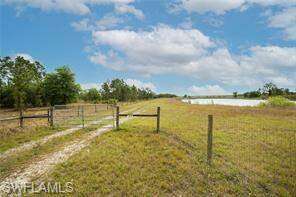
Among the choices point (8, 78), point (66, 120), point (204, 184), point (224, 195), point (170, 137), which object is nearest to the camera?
point (224, 195)

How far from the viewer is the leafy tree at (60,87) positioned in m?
74.1

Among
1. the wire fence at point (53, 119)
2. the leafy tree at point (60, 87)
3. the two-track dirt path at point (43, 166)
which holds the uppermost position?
the leafy tree at point (60, 87)

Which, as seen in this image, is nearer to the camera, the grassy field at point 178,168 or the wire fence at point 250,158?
the grassy field at point 178,168

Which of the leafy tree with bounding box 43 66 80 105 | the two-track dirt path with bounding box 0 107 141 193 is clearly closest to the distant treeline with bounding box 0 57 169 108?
the leafy tree with bounding box 43 66 80 105

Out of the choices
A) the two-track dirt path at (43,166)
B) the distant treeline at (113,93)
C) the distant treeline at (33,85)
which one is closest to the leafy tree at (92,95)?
the distant treeline at (113,93)

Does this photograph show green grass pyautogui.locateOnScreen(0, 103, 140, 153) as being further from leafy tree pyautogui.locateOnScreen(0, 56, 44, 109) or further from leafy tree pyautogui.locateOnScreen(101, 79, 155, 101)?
leafy tree pyautogui.locateOnScreen(101, 79, 155, 101)

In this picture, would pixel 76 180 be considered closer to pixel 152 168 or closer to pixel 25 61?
pixel 152 168

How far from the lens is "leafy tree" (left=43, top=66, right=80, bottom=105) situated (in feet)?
243

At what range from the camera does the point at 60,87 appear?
73500 mm

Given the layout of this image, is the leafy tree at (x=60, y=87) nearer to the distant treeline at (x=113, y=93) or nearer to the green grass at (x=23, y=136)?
the distant treeline at (x=113, y=93)

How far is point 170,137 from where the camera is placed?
15.8m

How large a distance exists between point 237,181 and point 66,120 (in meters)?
17.3

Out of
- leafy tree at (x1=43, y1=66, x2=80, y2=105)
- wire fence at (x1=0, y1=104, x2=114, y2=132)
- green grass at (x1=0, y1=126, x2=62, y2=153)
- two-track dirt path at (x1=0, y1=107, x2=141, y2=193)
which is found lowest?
two-track dirt path at (x1=0, y1=107, x2=141, y2=193)

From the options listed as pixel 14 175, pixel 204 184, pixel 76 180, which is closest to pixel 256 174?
pixel 204 184
